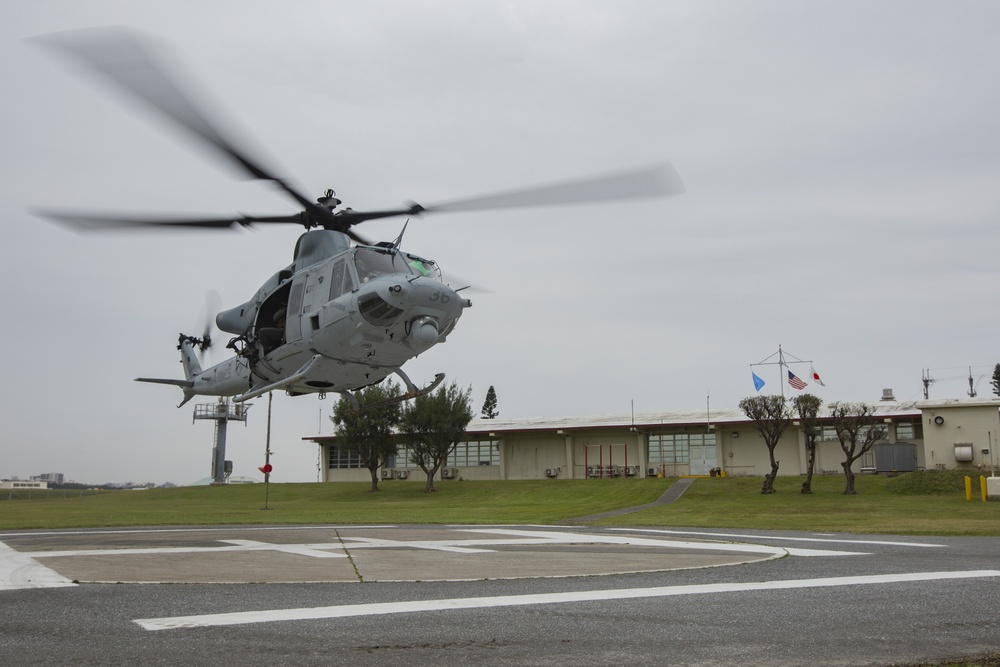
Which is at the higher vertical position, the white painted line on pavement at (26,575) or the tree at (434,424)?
the tree at (434,424)

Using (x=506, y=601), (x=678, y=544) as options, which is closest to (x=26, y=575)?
(x=506, y=601)

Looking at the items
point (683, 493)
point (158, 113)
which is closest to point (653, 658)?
point (158, 113)

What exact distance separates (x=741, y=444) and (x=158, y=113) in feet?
176

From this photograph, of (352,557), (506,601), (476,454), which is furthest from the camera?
(476,454)

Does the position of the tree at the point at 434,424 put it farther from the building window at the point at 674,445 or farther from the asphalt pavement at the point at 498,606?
the asphalt pavement at the point at 498,606

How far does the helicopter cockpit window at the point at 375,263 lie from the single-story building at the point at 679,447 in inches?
1601

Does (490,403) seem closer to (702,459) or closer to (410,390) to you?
(702,459)

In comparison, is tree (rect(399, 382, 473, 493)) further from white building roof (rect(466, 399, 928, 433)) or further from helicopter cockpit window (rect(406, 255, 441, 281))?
helicopter cockpit window (rect(406, 255, 441, 281))

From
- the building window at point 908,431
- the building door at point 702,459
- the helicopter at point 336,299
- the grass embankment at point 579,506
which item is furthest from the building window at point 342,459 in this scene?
the helicopter at point 336,299

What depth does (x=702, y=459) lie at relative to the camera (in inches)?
2379

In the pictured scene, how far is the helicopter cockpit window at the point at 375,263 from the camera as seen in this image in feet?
51.5

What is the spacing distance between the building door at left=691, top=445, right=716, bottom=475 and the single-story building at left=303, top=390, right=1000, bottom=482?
0.07 metres

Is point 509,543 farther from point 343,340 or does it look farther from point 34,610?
point 34,610

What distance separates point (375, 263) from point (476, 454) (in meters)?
54.2
